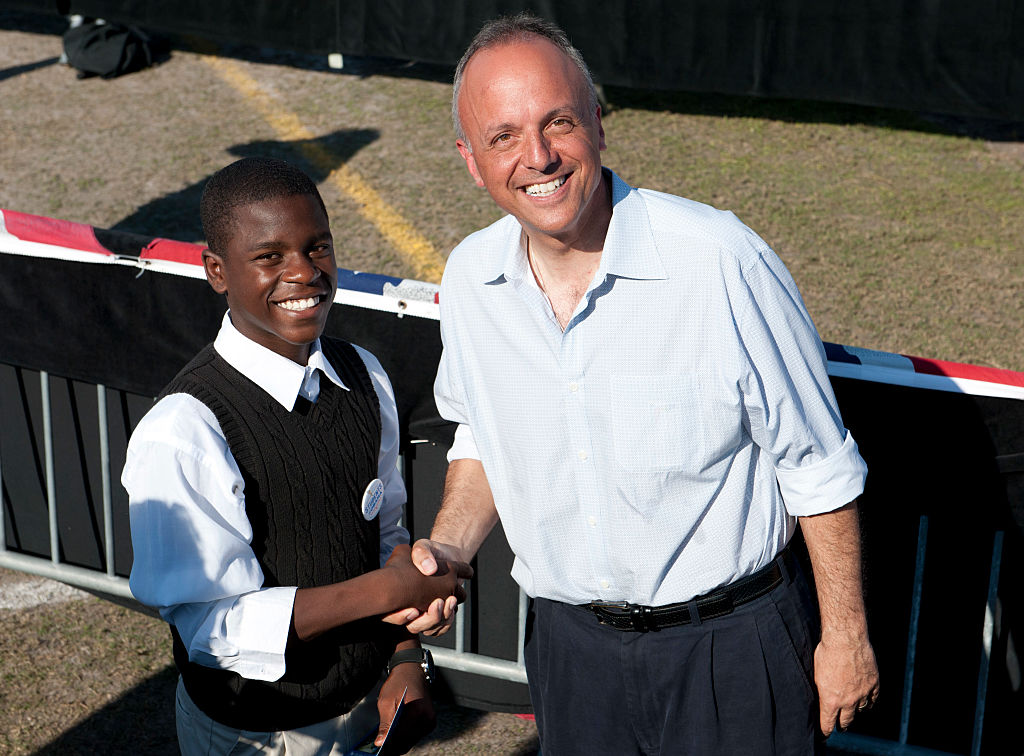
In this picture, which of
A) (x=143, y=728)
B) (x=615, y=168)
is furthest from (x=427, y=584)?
(x=615, y=168)

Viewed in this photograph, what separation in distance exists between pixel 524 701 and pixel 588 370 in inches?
80.2

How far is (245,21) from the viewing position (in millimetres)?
10203

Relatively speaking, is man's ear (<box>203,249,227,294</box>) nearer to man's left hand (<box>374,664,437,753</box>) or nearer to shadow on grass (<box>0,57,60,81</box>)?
man's left hand (<box>374,664,437,753</box>)

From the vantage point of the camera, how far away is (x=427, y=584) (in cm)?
252

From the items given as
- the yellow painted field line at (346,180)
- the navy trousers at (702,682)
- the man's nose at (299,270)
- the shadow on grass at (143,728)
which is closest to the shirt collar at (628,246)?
the man's nose at (299,270)

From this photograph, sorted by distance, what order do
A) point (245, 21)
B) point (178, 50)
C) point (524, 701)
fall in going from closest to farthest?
point (524, 701) < point (245, 21) < point (178, 50)

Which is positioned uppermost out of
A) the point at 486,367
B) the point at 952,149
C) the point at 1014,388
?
the point at 486,367

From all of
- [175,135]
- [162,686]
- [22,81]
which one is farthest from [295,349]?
[22,81]

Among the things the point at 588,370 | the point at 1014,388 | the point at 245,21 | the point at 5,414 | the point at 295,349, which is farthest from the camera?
the point at 245,21

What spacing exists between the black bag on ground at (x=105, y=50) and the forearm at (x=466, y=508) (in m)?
9.02

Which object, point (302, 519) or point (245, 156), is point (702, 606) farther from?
point (245, 156)

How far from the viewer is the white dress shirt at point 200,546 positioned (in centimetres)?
225

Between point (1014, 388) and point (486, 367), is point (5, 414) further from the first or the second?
point (1014, 388)

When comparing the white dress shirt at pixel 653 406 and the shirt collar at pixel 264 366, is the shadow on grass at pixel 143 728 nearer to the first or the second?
the white dress shirt at pixel 653 406
